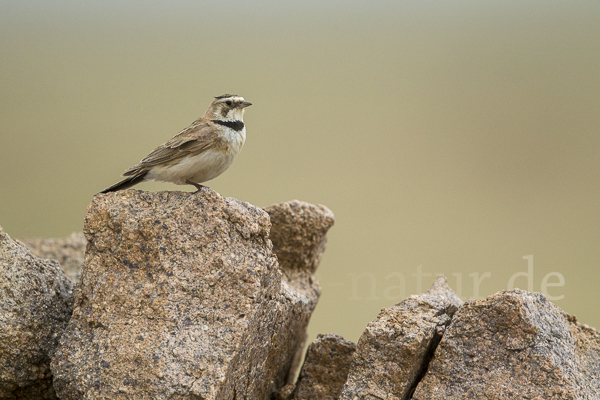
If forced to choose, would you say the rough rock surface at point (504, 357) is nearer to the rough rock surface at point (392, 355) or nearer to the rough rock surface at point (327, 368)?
the rough rock surface at point (392, 355)

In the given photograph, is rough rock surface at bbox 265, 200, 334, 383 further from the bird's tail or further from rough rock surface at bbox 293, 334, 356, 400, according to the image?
the bird's tail

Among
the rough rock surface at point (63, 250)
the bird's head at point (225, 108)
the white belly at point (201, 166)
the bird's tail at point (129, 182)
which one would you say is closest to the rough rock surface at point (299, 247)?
the white belly at point (201, 166)

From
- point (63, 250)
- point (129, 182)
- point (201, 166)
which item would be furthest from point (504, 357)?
point (63, 250)

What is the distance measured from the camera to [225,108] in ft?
19.9

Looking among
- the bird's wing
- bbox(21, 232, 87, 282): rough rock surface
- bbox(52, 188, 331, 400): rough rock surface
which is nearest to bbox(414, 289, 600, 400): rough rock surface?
bbox(52, 188, 331, 400): rough rock surface

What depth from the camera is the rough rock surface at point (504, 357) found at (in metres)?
4.55

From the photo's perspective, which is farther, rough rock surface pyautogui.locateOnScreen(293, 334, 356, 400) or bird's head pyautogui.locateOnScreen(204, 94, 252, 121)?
bird's head pyautogui.locateOnScreen(204, 94, 252, 121)

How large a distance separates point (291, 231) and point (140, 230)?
87.6 inches

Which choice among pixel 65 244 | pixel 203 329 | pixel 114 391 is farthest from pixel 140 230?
pixel 65 244

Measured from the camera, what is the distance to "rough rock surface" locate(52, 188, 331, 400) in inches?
176

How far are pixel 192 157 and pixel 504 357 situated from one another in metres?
3.26

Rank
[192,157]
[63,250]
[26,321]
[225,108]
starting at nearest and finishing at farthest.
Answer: [26,321] < [192,157] < [225,108] < [63,250]

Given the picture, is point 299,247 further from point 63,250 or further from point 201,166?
point 63,250

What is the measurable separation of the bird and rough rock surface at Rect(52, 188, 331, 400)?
526 millimetres
